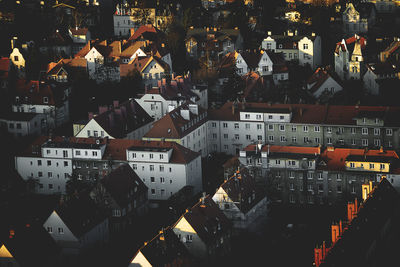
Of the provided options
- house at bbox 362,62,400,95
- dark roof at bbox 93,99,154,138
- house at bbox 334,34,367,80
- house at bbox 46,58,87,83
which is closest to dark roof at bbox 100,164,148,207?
dark roof at bbox 93,99,154,138

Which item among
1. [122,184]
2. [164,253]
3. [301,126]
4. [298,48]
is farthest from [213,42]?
[164,253]

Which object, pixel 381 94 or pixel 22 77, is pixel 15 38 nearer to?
pixel 22 77

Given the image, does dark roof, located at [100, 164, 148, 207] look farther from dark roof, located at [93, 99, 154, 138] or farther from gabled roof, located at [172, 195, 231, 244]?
dark roof, located at [93, 99, 154, 138]

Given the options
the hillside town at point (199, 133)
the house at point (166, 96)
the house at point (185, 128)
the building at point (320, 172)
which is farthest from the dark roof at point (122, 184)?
the house at point (166, 96)

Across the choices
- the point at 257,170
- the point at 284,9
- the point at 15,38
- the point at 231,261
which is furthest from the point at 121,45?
the point at 231,261

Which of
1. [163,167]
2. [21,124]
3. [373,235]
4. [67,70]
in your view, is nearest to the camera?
[373,235]

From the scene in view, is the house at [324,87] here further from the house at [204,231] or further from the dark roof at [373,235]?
the house at [204,231]

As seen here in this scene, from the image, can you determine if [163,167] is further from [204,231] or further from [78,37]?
[78,37]
